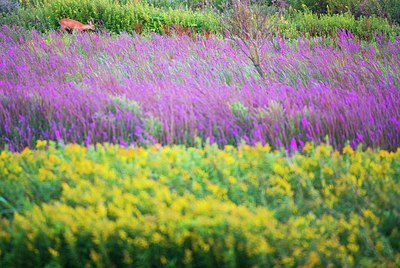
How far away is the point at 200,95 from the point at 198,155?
5.51 feet

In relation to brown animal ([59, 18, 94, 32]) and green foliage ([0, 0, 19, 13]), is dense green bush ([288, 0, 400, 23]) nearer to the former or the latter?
brown animal ([59, 18, 94, 32])

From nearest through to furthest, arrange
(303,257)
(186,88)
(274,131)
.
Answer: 1. (303,257)
2. (274,131)
3. (186,88)

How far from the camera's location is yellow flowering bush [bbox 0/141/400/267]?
2.37 m

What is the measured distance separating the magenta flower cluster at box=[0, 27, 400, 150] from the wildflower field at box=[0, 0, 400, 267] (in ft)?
0.07

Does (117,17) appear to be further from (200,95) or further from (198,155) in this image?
(198,155)

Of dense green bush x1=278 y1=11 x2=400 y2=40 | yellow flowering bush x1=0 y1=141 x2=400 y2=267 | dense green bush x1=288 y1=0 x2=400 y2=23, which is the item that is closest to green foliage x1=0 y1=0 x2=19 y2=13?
dense green bush x1=278 y1=11 x2=400 y2=40

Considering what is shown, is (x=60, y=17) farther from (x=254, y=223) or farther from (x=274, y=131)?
(x=254, y=223)

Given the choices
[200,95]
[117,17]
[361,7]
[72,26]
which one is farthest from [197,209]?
[361,7]

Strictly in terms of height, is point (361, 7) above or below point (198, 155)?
below

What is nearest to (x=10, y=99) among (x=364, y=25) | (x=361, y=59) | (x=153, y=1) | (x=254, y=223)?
(x=254, y=223)

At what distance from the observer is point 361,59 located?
6.29m

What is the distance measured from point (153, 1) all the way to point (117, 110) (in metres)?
8.44

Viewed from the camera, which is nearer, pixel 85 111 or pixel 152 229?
pixel 152 229

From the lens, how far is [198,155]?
3.12 meters
